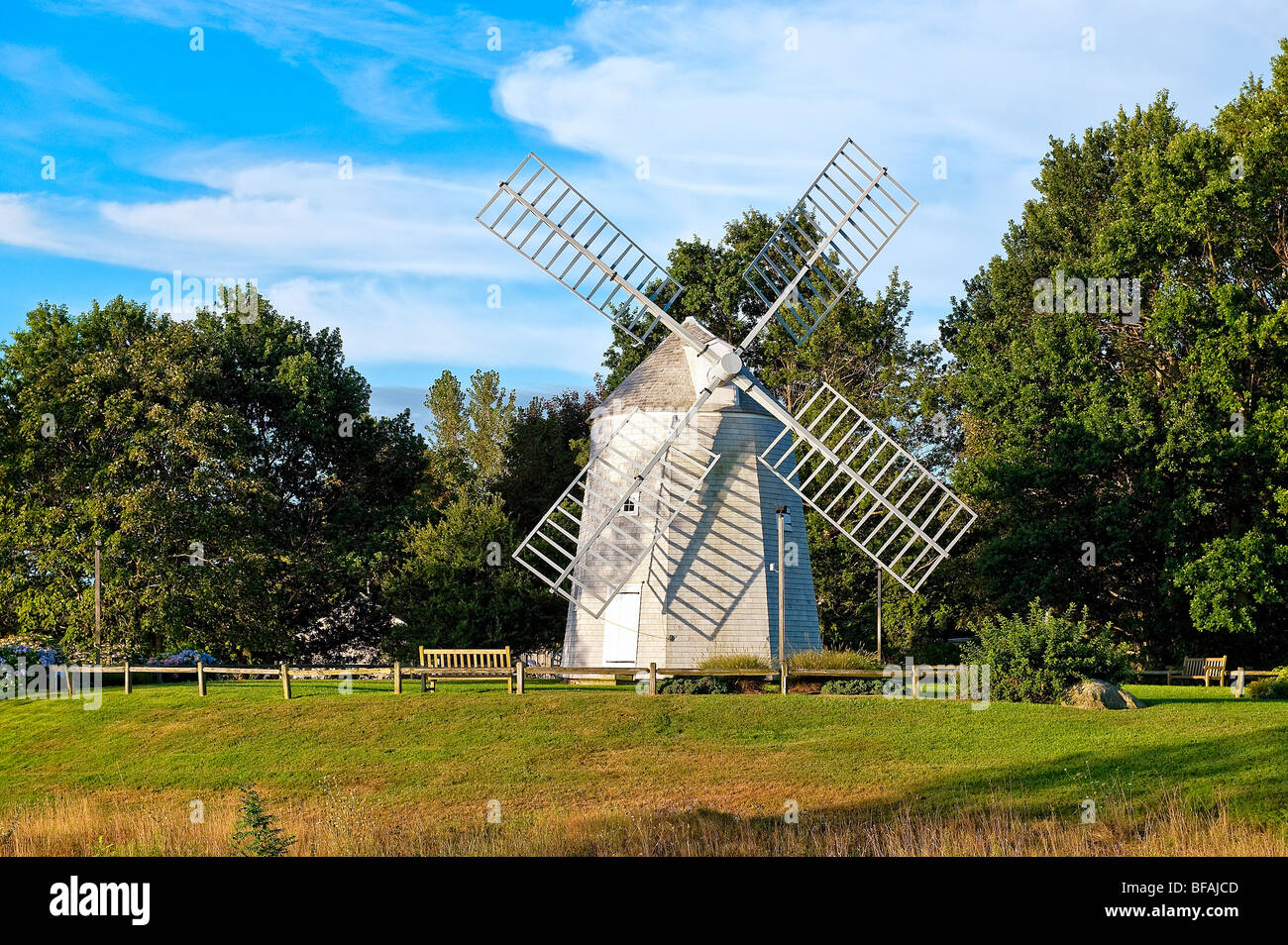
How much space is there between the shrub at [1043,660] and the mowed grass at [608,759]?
1101mm

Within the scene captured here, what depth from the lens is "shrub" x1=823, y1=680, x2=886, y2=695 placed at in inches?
1001

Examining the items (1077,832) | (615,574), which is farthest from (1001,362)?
(1077,832)

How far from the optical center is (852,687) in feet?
83.8

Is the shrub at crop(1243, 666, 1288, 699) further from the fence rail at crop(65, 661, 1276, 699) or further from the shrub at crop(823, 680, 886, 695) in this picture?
the shrub at crop(823, 680, 886, 695)

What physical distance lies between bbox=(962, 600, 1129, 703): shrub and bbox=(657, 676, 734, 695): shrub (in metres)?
5.28

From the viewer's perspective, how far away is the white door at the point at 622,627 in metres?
28.2

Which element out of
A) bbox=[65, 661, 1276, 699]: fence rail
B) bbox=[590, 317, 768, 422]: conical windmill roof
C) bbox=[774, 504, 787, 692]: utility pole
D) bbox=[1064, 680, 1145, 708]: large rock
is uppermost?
bbox=[590, 317, 768, 422]: conical windmill roof

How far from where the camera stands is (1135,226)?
35.6 metres

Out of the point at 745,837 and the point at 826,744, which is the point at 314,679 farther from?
the point at 745,837

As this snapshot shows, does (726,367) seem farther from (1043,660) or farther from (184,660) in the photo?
(184,660)

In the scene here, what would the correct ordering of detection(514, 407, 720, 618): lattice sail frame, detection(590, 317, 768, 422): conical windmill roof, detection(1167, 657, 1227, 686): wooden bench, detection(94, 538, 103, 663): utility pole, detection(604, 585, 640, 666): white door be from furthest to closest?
detection(94, 538, 103, 663): utility pole → detection(1167, 657, 1227, 686): wooden bench → detection(590, 317, 768, 422): conical windmill roof → detection(604, 585, 640, 666): white door → detection(514, 407, 720, 618): lattice sail frame

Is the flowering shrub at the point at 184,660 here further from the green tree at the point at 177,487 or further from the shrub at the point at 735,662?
the shrub at the point at 735,662

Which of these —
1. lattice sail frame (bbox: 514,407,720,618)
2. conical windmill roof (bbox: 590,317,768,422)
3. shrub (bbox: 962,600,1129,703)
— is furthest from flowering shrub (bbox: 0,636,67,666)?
shrub (bbox: 962,600,1129,703)

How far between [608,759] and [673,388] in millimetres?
11027
